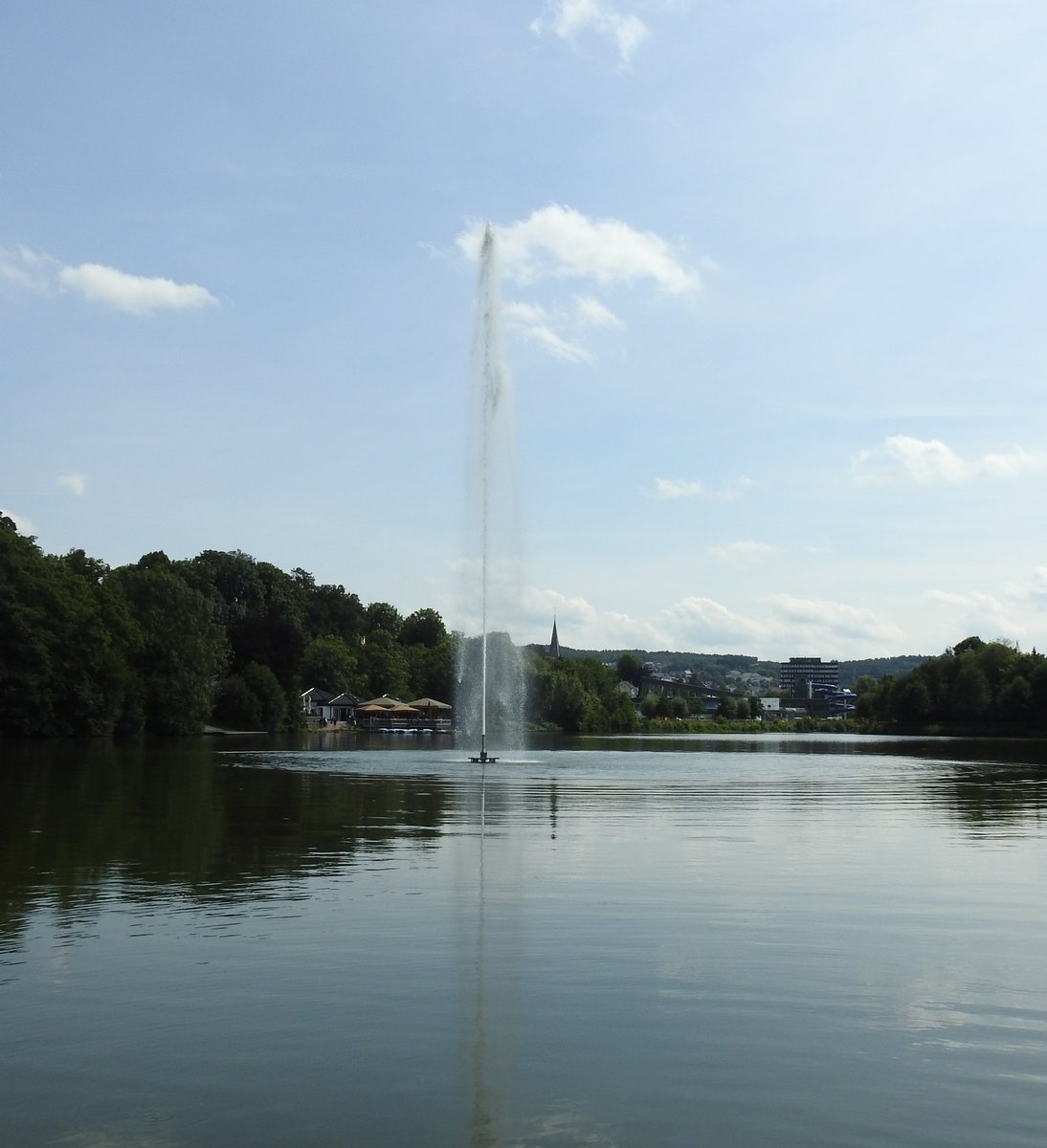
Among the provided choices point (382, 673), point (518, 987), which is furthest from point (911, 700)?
point (518, 987)

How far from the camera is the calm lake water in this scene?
7.56 metres

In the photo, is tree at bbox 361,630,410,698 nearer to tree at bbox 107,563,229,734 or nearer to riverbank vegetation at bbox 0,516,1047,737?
riverbank vegetation at bbox 0,516,1047,737

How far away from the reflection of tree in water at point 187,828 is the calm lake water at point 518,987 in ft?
0.50

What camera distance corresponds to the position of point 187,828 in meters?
25.2

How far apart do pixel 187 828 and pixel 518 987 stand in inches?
629

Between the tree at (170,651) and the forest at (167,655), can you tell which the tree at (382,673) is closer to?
the forest at (167,655)

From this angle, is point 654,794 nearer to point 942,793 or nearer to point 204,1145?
point 942,793

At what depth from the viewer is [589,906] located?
15.2m

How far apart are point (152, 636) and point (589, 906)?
3898 inches

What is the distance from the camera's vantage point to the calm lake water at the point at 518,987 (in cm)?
756

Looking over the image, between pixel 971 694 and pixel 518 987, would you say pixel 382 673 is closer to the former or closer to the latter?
pixel 971 694

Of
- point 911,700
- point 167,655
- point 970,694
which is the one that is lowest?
point 911,700

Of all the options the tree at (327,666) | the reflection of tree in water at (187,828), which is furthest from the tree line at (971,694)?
the reflection of tree in water at (187,828)

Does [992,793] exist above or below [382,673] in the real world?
below
